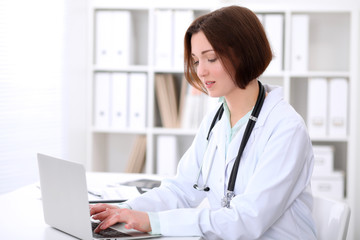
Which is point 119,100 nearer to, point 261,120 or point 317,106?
point 317,106

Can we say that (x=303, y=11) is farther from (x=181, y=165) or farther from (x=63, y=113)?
(x=181, y=165)

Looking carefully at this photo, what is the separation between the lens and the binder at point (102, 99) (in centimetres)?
326

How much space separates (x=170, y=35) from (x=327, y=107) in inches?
45.3

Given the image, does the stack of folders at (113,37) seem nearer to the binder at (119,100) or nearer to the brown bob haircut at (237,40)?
the binder at (119,100)

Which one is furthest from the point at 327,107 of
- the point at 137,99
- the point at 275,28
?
the point at 137,99

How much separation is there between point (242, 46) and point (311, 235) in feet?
1.89

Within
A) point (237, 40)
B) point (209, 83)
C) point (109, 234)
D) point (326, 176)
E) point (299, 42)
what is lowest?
point (326, 176)

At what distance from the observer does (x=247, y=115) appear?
4.86 ft

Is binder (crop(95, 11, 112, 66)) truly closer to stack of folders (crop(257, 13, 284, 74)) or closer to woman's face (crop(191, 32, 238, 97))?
stack of folders (crop(257, 13, 284, 74))

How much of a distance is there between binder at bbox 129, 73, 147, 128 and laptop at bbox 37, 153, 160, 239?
1909 millimetres

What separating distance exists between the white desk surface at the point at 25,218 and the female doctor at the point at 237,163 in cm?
12

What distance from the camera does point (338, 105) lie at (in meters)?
3.07

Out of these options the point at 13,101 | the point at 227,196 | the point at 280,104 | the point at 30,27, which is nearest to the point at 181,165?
the point at 227,196

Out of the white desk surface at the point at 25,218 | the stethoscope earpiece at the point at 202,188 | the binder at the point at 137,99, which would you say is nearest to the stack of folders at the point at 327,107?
the binder at the point at 137,99
